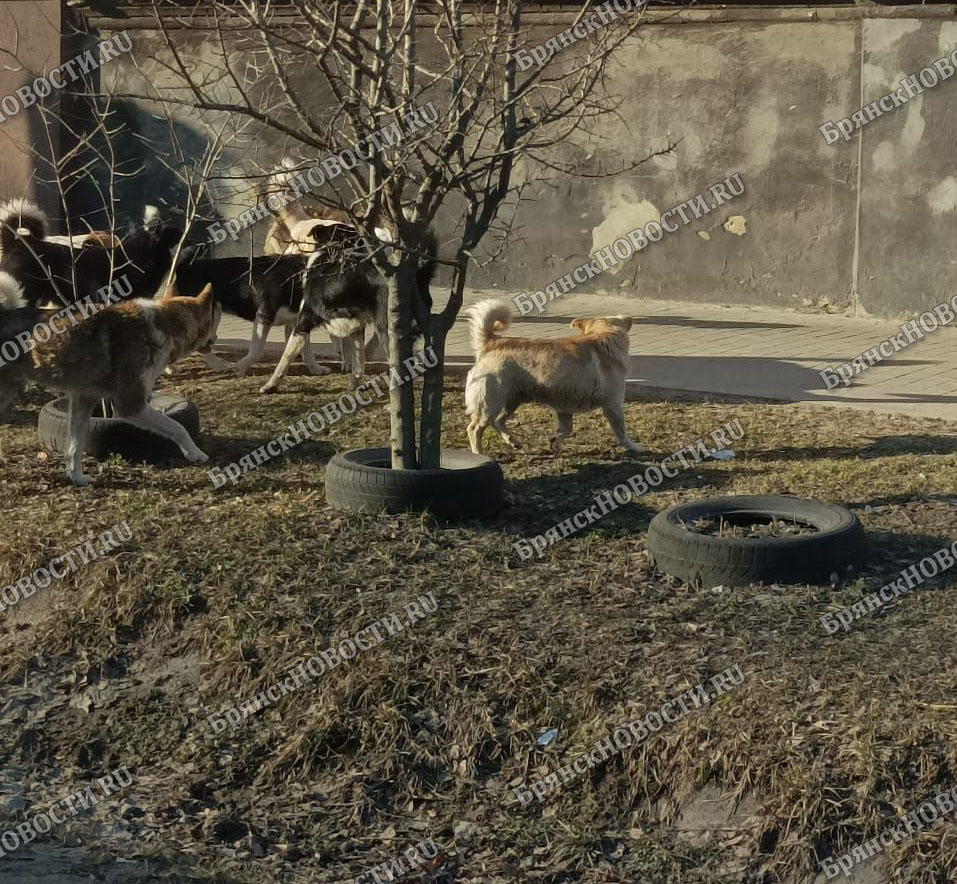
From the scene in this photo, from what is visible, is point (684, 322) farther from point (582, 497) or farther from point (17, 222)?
point (582, 497)

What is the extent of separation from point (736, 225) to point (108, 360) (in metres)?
8.21

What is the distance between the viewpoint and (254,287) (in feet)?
37.5

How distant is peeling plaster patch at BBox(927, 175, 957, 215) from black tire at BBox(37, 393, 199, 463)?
7860 millimetres

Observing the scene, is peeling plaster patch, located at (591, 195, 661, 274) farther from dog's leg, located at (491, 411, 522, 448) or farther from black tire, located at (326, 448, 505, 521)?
black tire, located at (326, 448, 505, 521)

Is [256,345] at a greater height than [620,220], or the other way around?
[620,220]

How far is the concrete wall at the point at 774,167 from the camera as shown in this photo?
13.9m

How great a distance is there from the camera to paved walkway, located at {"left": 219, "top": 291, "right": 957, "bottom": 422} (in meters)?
11.0

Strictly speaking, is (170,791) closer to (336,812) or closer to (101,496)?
(336,812)

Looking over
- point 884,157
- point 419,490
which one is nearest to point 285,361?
point 419,490

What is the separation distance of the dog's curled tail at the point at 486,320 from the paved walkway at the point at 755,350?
2.66m

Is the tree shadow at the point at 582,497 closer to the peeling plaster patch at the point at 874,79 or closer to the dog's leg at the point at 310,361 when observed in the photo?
the dog's leg at the point at 310,361

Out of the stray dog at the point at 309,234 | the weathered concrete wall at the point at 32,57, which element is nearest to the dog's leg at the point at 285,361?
the stray dog at the point at 309,234

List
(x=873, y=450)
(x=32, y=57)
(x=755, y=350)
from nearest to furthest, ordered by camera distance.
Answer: (x=873, y=450), (x=755, y=350), (x=32, y=57)

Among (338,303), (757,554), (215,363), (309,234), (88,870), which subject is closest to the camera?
(88,870)
